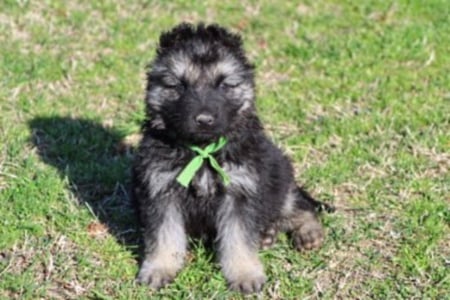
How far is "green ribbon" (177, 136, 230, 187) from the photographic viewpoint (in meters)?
5.51

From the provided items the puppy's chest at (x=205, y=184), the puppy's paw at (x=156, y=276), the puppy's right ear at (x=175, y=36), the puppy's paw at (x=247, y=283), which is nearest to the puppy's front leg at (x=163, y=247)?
the puppy's paw at (x=156, y=276)

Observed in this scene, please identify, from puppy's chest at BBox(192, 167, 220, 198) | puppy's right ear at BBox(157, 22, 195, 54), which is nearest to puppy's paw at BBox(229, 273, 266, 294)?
puppy's chest at BBox(192, 167, 220, 198)

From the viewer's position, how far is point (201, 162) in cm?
559

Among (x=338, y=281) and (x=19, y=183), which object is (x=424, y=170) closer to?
(x=338, y=281)

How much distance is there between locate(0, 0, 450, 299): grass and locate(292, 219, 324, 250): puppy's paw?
69 mm

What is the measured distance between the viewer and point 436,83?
886 cm

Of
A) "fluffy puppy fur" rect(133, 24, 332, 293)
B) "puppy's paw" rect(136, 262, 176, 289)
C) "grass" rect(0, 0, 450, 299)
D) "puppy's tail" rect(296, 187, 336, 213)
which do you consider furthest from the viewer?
"puppy's tail" rect(296, 187, 336, 213)

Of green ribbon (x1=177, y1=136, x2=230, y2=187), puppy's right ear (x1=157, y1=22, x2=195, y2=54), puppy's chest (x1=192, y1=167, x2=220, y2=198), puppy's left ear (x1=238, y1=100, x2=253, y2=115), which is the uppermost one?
puppy's right ear (x1=157, y1=22, x2=195, y2=54)

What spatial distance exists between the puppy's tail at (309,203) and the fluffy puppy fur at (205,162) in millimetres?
540

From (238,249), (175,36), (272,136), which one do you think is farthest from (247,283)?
(272,136)

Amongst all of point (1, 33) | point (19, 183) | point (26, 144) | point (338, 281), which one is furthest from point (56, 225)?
point (1, 33)

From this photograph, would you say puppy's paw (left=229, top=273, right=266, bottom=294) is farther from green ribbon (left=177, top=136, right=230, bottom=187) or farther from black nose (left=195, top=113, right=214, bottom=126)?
black nose (left=195, top=113, right=214, bottom=126)

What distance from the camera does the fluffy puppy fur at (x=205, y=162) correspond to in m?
5.46

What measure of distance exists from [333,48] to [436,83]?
1268 millimetres
